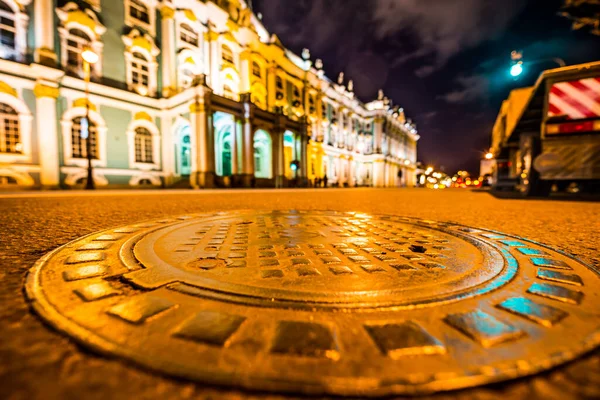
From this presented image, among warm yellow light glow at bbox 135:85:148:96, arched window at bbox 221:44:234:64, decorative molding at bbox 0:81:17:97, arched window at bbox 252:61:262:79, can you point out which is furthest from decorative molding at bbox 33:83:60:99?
arched window at bbox 252:61:262:79

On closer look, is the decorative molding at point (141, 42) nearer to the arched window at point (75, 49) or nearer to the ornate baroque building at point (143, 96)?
the ornate baroque building at point (143, 96)

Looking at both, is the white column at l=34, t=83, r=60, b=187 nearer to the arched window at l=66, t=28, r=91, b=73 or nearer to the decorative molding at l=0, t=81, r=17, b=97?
the decorative molding at l=0, t=81, r=17, b=97

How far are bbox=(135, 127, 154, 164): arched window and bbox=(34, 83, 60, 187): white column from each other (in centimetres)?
432

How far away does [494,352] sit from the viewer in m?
0.74

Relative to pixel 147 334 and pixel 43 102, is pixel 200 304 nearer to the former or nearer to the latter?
pixel 147 334

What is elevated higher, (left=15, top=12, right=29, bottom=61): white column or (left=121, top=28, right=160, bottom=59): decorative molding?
(left=121, top=28, right=160, bottom=59): decorative molding

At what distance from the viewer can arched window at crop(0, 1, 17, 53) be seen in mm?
12625

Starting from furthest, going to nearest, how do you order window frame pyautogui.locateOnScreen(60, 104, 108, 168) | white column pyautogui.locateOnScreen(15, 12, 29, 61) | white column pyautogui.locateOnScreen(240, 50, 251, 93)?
white column pyautogui.locateOnScreen(240, 50, 251, 93), window frame pyautogui.locateOnScreen(60, 104, 108, 168), white column pyautogui.locateOnScreen(15, 12, 29, 61)

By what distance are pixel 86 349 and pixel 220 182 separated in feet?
57.9

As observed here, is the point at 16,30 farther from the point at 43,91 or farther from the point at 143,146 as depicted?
the point at 143,146

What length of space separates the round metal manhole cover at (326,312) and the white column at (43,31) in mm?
18146

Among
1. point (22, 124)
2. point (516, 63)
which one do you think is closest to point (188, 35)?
point (22, 124)

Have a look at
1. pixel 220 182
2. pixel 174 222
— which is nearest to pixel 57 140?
pixel 220 182

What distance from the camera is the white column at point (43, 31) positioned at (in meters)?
13.2
